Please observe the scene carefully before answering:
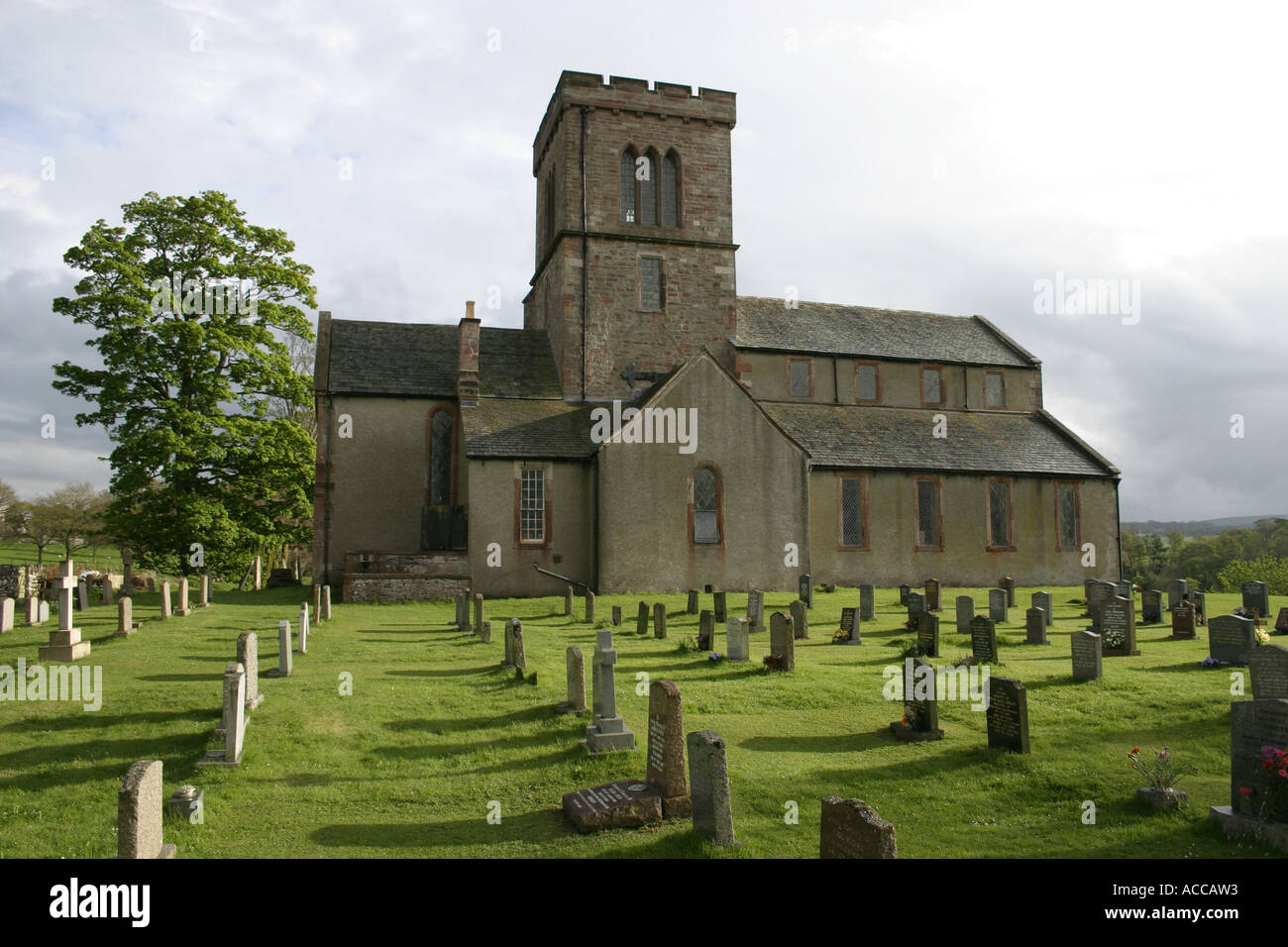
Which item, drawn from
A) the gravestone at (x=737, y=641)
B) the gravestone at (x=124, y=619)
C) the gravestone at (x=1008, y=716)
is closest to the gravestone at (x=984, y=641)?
the gravestone at (x=737, y=641)

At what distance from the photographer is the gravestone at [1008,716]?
1004cm

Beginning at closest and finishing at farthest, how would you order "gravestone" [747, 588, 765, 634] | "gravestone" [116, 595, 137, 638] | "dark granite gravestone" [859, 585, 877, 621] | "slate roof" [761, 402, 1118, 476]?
"gravestone" [116, 595, 137, 638] → "gravestone" [747, 588, 765, 634] → "dark granite gravestone" [859, 585, 877, 621] → "slate roof" [761, 402, 1118, 476]

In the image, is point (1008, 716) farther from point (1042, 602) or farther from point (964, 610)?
point (1042, 602)

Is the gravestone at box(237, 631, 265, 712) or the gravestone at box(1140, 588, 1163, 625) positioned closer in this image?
the gravestone at box(237, 631, 265, 712)

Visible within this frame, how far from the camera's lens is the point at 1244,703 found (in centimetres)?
822

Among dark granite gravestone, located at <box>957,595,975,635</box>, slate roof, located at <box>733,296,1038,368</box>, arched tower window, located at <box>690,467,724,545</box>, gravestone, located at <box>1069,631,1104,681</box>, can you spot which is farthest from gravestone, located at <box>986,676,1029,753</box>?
slate roof, located at <box>733,296,1038,368</box>

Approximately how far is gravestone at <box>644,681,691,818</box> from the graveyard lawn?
0.21 metres

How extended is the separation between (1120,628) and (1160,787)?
8848 millimetres

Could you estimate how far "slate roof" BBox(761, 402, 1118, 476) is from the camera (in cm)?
3244

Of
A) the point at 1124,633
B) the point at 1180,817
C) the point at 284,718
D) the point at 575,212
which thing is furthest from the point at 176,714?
the point at 575,212

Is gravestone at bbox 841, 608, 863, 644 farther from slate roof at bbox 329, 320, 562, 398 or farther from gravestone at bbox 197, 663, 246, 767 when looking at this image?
slate roof at bbox 329, 320, 562, 398

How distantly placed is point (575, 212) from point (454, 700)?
23.8 metres

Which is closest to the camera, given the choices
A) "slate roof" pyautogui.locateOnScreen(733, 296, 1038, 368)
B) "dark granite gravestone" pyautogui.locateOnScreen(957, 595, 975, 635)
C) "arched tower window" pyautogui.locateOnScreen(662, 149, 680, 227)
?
"dark granite gravestone" pyautogui.locateOnScreen(957, 595, 975, 635)

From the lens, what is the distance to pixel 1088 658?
43.7 ft
